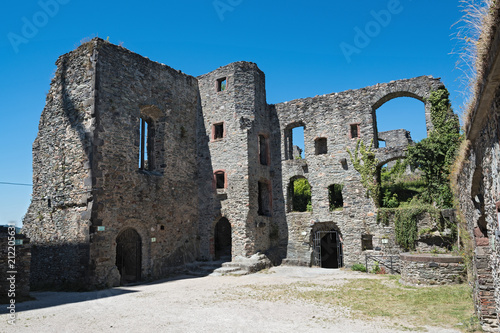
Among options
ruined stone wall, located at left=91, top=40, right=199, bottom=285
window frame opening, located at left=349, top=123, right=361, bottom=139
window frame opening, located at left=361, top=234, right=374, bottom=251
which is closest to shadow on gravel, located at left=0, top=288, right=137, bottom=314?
ruined stone wall, located at left=91, top=40, right=199, bottom=285

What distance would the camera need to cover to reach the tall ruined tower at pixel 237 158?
17.4 m

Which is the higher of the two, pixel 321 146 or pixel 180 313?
pixel 321 146

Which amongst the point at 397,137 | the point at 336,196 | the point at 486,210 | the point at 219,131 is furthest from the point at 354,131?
the point at 486,210

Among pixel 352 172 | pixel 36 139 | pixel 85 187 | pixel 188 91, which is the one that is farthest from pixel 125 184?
pixel 352 172

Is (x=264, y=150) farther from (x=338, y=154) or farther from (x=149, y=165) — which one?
(x=149, y=165)

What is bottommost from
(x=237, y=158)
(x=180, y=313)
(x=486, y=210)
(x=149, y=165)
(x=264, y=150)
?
(x=180, y=313)

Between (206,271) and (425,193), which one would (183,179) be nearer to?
(206,271)

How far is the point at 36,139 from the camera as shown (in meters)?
15.6

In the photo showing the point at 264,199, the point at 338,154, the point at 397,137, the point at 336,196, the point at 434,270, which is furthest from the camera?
the point at 397,137

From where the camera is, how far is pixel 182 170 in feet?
57.9

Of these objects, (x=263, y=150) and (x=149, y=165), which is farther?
(x=263, y=150)

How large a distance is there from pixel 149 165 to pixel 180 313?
30.5 ft

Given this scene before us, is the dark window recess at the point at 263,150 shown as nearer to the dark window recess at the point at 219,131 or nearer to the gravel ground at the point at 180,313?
the dark window recess at the point at 219,131

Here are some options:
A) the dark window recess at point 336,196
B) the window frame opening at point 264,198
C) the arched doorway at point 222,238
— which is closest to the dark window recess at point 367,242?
the dark window recess at point 336,196
